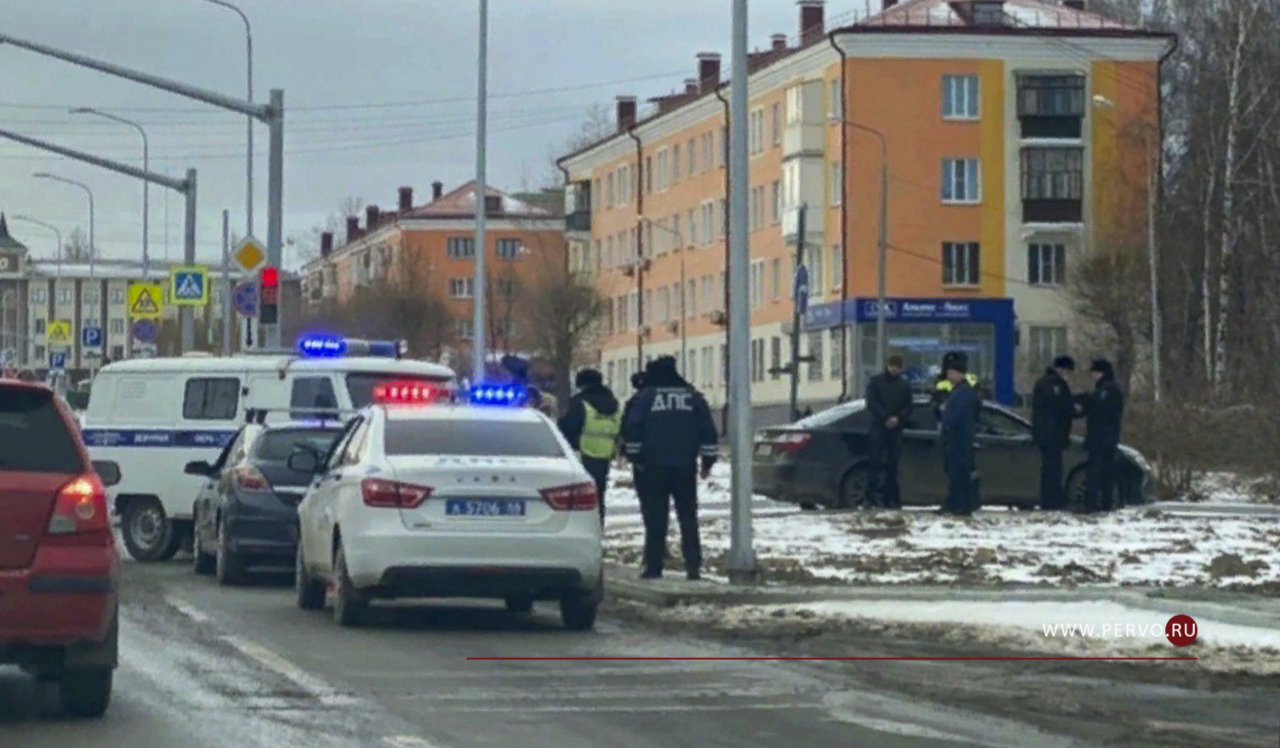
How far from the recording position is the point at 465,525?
17484 mm

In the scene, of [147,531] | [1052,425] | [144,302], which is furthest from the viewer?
[144,302]

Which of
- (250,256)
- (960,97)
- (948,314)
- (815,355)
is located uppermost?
(960,97)

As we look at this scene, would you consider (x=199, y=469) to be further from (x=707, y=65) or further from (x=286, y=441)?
(x=707, y=65)

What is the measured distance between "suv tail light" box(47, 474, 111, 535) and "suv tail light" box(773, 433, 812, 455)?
19.5 metres

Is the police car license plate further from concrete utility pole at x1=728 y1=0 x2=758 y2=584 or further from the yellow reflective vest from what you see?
the yellow reflective vest

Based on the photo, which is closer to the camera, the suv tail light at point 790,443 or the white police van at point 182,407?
the white police van at point 182,407

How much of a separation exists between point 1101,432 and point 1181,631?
14045 mm

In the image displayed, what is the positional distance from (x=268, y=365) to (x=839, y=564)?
25.2 ft

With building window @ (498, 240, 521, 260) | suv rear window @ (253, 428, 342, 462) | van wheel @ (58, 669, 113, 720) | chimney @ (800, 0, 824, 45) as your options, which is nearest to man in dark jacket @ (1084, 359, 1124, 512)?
suv rear window @ (253, 428, 342, 462)

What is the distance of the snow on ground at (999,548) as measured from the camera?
21469 millimetres

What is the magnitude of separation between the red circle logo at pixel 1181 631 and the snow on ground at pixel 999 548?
290 cm

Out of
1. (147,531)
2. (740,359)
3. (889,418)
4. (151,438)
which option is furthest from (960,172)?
(740,359)

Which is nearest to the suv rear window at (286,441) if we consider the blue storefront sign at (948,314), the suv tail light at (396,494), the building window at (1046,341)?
the suv tail light at (396,494)

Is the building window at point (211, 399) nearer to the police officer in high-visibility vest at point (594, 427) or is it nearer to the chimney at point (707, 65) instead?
the police officer in high-visibility vest at point (594, 427)
